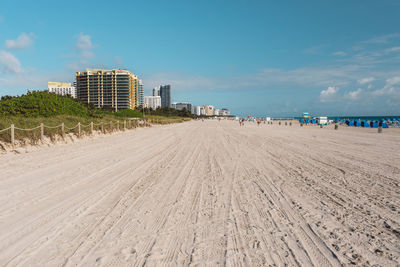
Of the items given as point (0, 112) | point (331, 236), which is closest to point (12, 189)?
point (331, 236)

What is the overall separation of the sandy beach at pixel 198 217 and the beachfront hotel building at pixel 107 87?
116 metres

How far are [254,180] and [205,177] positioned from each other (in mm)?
1274

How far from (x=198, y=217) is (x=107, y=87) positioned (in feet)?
405

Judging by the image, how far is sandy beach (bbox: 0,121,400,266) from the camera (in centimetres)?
319

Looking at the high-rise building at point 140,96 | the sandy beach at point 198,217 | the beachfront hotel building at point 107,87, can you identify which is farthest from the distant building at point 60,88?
the sandy beach at point 198,217

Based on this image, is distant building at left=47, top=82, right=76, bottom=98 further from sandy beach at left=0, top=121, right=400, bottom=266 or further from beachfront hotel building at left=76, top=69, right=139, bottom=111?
sandy beach at left=0, top=121, right=400, bottom=266

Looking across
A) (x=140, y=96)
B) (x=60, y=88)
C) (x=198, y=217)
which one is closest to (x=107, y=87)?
(x=60, y=88)

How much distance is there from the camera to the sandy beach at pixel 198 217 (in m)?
3.19

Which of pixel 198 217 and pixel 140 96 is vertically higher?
pixel 140 96

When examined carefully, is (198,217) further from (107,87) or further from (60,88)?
(60,88)

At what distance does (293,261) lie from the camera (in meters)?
3.07

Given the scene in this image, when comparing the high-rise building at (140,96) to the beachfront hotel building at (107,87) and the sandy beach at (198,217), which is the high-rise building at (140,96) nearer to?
the beachfront hotel building at (107,87)

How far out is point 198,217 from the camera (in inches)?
173

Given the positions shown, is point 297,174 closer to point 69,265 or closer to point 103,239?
point 103,239
